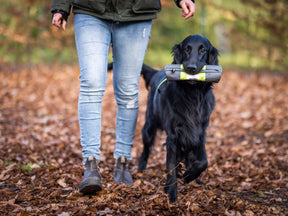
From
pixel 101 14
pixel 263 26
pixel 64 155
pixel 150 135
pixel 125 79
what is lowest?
pixel 64 155

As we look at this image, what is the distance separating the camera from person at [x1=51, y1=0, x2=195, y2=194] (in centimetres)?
264

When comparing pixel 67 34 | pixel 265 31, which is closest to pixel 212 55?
pixel 265 31

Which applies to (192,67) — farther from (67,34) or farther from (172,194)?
(67,34)

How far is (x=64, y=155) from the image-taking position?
13.4 ft

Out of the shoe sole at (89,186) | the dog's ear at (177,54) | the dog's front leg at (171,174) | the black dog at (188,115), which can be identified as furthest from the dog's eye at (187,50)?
the shoe sole at (89,186)

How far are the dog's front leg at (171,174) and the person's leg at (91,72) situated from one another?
0.63 m

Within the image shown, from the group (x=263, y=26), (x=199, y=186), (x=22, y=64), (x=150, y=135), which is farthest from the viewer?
(x=22, y=64)

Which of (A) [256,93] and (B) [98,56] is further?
(A) [256,93]

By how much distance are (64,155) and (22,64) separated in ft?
24.1

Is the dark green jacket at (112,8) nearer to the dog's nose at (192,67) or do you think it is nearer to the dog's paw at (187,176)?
the dog's nose at (192,67)

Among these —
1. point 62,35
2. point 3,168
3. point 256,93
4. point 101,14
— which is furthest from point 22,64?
point 101,14

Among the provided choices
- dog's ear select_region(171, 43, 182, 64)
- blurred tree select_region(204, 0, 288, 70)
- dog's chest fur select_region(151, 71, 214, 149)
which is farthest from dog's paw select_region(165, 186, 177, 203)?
blurred tree select_region(204, 0, 288, 70)

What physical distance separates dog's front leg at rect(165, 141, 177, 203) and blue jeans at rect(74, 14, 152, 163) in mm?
451

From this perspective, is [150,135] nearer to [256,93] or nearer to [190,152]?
[190,152]
